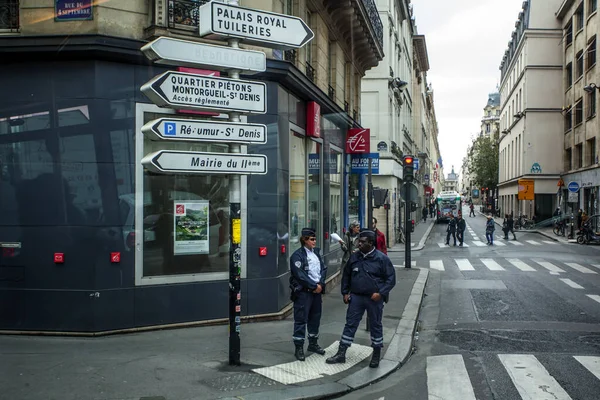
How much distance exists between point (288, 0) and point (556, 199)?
46.2 m

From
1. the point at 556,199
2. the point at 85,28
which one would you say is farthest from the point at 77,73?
the point at 556,199

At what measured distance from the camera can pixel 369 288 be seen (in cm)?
772

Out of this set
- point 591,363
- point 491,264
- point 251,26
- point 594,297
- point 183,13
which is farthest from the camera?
point 491,264

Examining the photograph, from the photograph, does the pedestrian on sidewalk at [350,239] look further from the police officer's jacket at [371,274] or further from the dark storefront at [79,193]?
the dark storefront at [79,193]

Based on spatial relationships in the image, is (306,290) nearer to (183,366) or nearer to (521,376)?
(183,366)

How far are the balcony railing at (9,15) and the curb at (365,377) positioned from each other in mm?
6721

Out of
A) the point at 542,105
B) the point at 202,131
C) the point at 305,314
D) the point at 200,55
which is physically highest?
the point at 542,105

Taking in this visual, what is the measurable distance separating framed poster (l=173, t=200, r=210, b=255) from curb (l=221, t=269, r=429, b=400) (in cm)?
354

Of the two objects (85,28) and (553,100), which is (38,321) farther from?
(553,100)

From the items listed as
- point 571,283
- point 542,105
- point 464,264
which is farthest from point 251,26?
point 542,105

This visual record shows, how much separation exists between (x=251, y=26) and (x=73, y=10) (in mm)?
3489

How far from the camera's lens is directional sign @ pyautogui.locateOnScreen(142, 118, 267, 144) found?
6.63 metres

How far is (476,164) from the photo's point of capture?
86.4 metres

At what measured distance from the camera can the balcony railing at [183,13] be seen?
9422 mm
